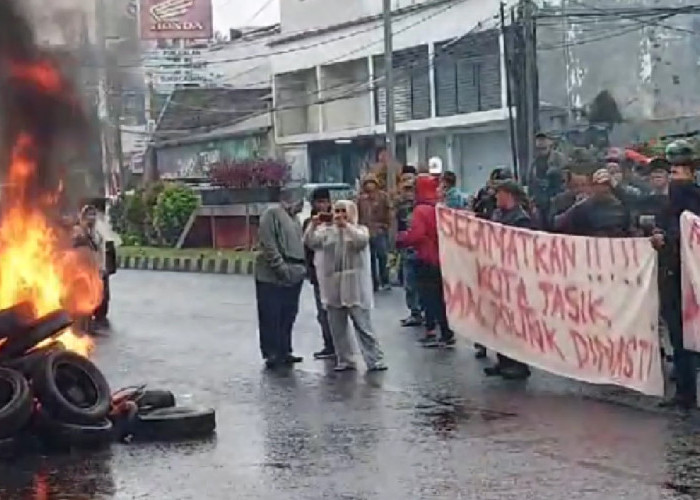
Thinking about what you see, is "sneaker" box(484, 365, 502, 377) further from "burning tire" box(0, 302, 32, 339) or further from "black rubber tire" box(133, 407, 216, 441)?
"burning tire" box(0, 302, 32, 339)

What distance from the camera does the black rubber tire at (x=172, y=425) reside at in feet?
31.4

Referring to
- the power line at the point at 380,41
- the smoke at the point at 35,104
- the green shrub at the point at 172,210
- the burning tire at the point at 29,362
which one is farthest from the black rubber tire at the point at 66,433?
the power line at the point at 380,41

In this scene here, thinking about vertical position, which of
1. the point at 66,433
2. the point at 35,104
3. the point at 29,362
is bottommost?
the point at 66,433

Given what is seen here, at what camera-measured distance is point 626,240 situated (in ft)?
34.1

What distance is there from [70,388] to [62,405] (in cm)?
34

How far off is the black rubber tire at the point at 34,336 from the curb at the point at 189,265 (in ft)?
59.4

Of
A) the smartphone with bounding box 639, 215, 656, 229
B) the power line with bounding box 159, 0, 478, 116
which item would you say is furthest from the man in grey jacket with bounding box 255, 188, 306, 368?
the power line with bounding box 159, 0, 478, 116

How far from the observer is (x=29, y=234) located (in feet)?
36.0

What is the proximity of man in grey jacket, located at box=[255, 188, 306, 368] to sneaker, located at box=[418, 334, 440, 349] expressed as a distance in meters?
1.44

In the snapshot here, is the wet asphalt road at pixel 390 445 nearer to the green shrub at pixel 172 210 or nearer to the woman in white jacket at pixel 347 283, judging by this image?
the woman in white jacket at pixel 347 283

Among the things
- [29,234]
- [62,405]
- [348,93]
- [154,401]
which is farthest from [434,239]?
[348,93]

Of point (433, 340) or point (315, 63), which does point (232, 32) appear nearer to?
point (315, 63)

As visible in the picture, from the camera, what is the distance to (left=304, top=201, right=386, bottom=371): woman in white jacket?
12.8 m

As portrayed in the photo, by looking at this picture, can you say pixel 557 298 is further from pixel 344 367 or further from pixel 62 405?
pixel 62 405
